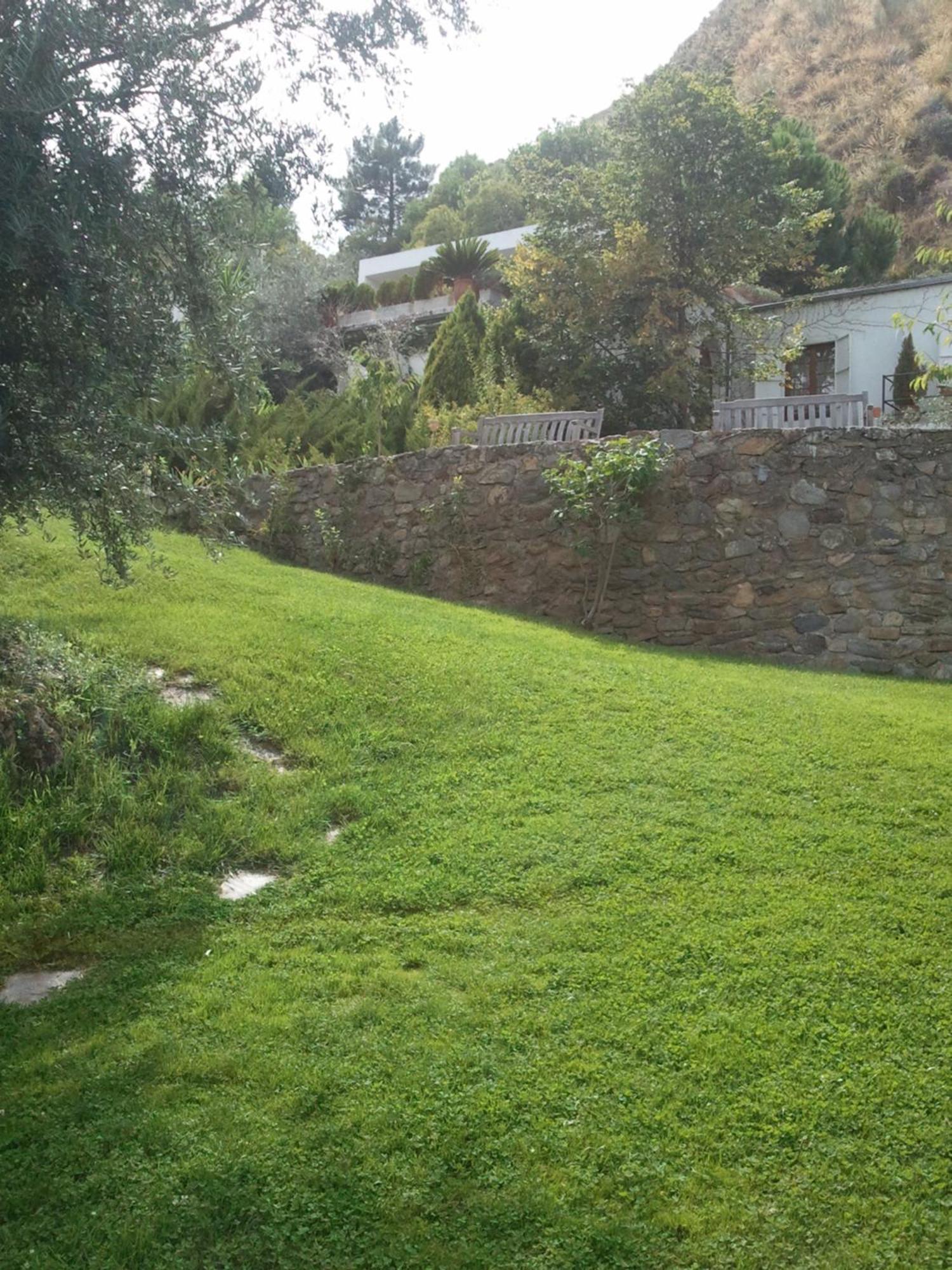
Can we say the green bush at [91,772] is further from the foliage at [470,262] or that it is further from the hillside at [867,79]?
Answer: the hillside at [867,79]

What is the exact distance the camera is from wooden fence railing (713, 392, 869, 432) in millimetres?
10227

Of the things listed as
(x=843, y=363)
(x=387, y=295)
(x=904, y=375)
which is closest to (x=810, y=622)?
(x=904, y=375)

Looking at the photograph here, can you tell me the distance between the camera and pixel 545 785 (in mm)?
5789

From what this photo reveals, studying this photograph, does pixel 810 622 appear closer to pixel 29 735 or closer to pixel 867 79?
pixel 29 735

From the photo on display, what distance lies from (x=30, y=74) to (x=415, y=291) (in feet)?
84.3

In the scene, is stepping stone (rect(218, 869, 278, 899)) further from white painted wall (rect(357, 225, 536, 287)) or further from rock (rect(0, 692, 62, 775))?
white painted wall (rect(357, 225, 536, 287))

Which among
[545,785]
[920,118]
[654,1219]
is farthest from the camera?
[920,118]

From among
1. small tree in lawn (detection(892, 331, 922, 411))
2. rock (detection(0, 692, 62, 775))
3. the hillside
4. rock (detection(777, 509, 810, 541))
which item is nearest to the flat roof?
small tree in lawn (detection(892, 331, 922, 411))

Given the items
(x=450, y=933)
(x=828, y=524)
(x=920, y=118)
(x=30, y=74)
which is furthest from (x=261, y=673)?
(x=920, y=118)

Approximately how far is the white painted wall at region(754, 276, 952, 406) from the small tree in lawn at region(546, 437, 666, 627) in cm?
937

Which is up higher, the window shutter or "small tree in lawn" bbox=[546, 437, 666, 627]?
the window shutter

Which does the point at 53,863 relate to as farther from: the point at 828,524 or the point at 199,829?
the point at 828,524

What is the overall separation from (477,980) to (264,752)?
250 cm

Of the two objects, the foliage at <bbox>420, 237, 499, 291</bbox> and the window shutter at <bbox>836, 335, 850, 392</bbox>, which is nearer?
the window shutter at <bbox>836, 335, 850, 392</bbox>
